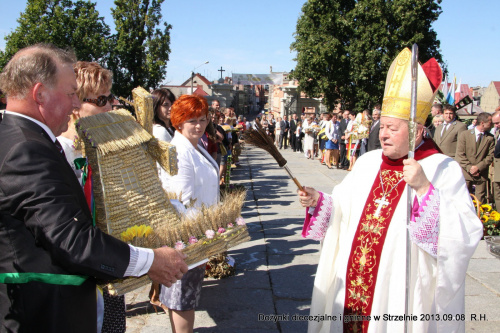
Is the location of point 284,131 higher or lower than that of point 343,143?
higher

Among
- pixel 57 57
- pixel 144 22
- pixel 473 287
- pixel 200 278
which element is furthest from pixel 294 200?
pixel 144 22

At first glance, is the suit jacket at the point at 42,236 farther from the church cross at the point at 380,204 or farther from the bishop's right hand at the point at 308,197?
the church cross at the point at 380,204

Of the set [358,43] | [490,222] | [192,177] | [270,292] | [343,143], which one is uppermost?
[358,43]

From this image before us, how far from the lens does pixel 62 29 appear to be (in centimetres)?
3070

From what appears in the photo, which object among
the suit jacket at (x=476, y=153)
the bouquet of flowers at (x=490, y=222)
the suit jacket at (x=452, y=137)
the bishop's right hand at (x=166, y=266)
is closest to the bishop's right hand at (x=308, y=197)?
the bishop's right hand at (x=166, y=266)

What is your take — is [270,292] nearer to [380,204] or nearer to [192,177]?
[192,177]

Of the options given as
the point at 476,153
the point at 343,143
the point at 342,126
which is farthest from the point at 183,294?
the point at 343,143

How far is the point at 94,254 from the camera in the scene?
1.47 m

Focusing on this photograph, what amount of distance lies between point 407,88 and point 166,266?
1794 millimetres

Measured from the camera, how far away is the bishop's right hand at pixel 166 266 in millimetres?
1701

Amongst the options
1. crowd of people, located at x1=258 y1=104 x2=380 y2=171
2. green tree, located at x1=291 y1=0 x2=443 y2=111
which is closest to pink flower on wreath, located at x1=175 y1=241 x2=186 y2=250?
crowd of people, located at x1=258 y1=104 x2=380 y2=171

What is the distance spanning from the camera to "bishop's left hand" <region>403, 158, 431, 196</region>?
7.01 ft

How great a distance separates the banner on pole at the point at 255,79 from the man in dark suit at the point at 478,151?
43991 mm

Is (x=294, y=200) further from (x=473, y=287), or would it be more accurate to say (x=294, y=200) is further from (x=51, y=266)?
(x=51, y=266)
